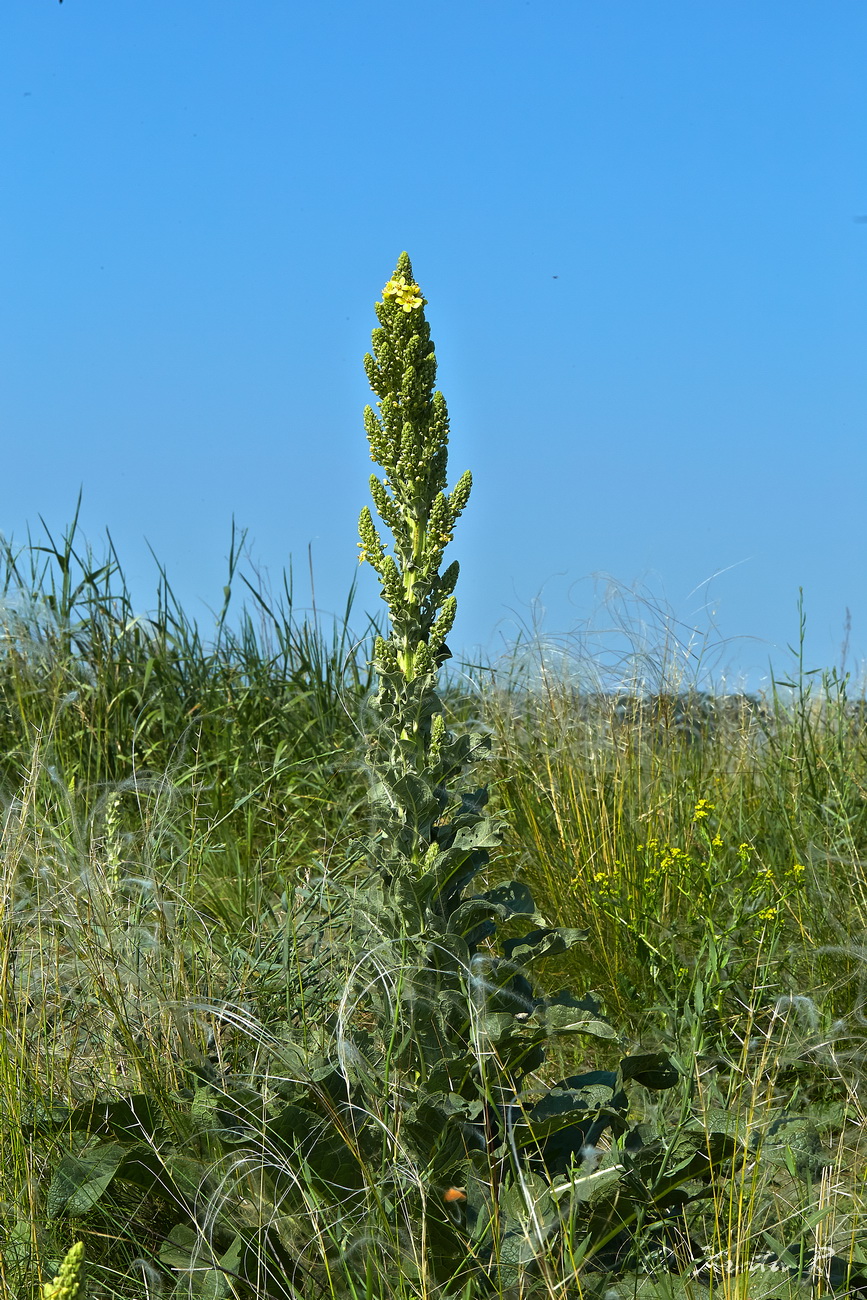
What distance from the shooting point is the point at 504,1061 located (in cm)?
270

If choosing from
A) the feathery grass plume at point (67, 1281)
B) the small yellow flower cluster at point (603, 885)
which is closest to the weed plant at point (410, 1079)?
the feathery grass plume at point (67, 1281)

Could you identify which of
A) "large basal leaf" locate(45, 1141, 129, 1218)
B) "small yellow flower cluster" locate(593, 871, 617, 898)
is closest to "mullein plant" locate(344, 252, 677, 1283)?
"large basal leaf" locate(45, 1141, 129, 1218)

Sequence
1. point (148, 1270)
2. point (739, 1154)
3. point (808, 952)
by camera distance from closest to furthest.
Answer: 1. point (148, 1270)
2. point (739, 1154)
3. point (808, 952)

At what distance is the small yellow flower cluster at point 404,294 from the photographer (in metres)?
2.75

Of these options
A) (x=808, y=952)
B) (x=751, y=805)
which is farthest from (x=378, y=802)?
(x=751, y=805)

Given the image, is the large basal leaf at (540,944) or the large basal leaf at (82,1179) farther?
the large basal leaf at (540,944)

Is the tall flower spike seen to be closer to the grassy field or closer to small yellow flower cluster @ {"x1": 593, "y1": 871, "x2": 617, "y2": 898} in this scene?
the grassy field

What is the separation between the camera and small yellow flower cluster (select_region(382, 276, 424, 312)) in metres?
2.75

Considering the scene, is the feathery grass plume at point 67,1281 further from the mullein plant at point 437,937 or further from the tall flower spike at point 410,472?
the tall flower spike at point 410,472

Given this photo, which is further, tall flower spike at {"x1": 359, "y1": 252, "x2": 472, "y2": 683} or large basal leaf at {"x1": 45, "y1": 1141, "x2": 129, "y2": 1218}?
tall flower spike at {"x1": 359, "y1": 252, "x2": 472, "y2": 683}

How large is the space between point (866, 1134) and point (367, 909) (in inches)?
59.0

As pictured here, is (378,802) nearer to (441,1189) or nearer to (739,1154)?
(441,1189)

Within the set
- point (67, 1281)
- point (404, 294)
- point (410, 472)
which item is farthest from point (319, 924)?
point (67, 1281)

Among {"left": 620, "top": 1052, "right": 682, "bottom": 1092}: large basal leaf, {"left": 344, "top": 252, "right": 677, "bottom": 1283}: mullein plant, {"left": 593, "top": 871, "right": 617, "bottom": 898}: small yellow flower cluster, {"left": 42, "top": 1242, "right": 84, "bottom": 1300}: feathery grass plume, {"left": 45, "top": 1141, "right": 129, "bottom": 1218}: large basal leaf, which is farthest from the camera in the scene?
{"left": 593, "top": 871, "right": 617, "bottom": 898}: small yellow flower cluster
